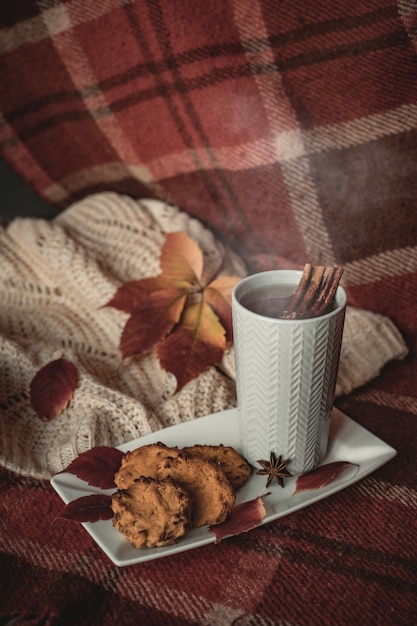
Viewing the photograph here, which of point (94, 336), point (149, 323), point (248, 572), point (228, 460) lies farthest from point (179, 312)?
Answer: point (248, 572)

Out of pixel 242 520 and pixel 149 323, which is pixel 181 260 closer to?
pixel 149 323

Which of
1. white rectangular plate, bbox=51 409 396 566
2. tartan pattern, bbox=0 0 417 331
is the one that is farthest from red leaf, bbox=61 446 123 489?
tartan pattern, bbox=0 0 417 331

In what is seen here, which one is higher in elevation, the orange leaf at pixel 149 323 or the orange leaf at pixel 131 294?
the orange leaf at pixel 131 294

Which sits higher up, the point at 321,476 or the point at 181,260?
the point at 181,260

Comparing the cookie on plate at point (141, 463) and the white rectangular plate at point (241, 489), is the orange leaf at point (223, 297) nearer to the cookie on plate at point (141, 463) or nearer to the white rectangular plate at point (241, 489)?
the white rectangular plate at point (241, 489)

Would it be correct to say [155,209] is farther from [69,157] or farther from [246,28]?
[246,28]

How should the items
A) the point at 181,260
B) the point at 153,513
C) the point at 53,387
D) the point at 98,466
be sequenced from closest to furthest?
the point at 153,513 → the point at 98,466 → the point at 53,387 → the point at 181,260

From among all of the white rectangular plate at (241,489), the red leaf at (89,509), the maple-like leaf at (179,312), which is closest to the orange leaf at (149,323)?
the maple-like leaf at (179,312)
